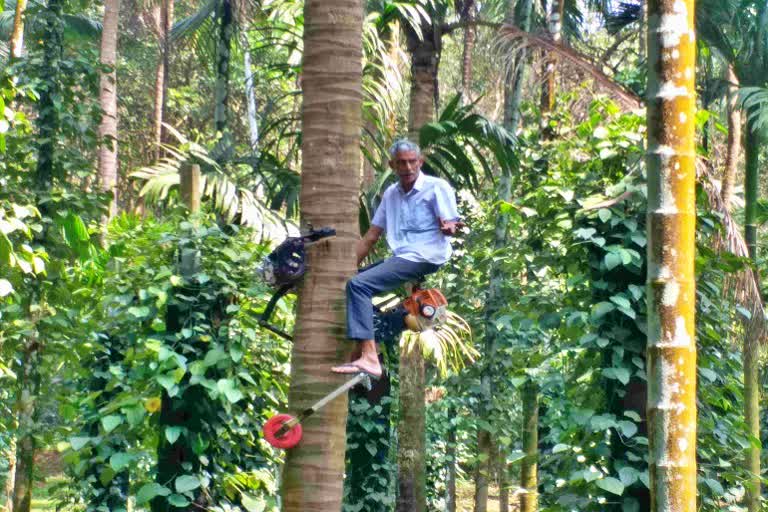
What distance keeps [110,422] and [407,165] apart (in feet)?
8.64

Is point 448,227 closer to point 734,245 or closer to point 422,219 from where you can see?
point 422,219

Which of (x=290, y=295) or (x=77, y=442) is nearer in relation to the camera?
(x=77, y=442)

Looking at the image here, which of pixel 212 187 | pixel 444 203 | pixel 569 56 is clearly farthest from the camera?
pixel 569 56

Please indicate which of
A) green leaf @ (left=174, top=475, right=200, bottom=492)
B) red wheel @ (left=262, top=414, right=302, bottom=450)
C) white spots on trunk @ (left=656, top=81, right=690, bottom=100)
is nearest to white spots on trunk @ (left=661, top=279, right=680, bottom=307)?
white spots on trunk @ (left=656, top=81, right=690, bottom=100)

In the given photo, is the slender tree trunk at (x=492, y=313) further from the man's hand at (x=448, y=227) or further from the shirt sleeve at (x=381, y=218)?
the man's hand at (x=448, y=227)

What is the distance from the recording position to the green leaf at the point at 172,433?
24.9 ft

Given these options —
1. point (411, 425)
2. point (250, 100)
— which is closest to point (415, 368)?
point (411, 425)

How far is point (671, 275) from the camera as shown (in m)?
5.27

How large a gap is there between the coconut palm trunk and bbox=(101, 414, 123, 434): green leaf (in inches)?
224

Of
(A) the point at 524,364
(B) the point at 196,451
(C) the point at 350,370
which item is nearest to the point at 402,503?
(A) the point at 524,364

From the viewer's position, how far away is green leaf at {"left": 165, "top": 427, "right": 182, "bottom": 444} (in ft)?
24.9

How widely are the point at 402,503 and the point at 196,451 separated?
270 inches

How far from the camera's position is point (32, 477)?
10.4 meters

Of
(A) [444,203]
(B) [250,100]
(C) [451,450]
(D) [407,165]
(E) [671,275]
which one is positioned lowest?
(C) [451,450]
